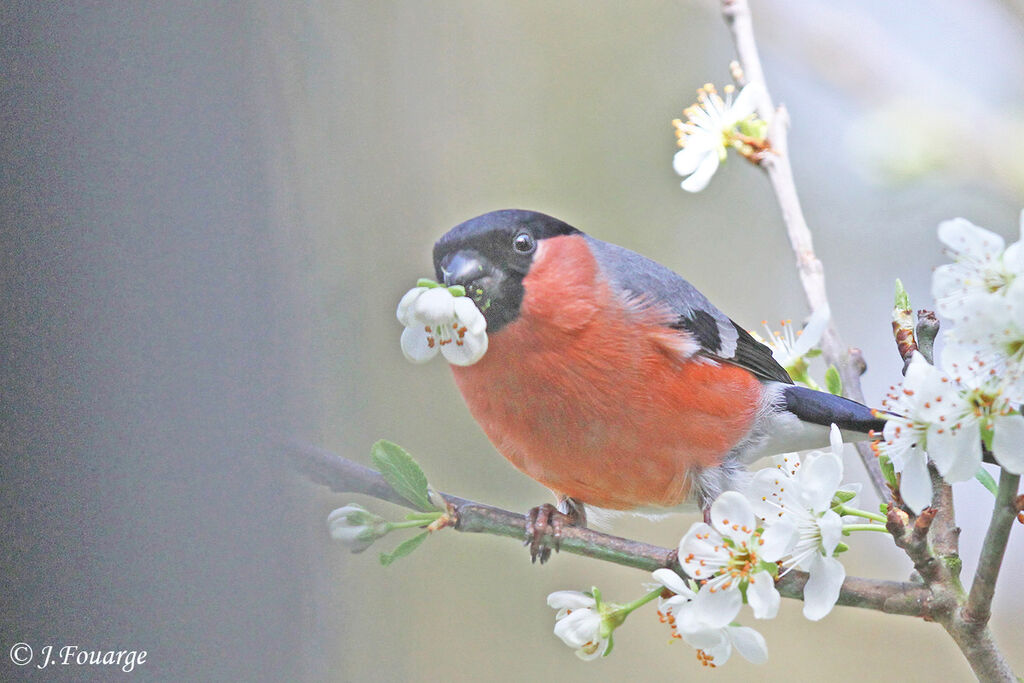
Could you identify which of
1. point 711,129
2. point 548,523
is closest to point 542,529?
point 548,523

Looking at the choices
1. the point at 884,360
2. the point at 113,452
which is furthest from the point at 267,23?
the point at 884,360

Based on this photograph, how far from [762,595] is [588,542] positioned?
0.60 feet

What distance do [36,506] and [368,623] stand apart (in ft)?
2.32

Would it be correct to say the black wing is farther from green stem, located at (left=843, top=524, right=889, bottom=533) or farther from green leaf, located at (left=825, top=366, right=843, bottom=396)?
green stem, located at (left=843, top=524, right=889, bottom=533)

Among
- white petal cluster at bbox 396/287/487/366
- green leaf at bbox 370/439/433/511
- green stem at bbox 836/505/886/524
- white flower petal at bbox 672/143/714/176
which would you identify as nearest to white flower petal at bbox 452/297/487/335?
white petal cluster at bbox 396/287/487/366

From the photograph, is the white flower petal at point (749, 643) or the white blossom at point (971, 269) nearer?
the white blossom at point (971, 269)

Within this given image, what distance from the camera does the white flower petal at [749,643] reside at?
0.74 meters

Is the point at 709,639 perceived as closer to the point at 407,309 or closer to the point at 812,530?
the point at 812,530

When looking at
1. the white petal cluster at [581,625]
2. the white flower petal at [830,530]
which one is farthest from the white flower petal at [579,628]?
the white flower petal at [830,530]

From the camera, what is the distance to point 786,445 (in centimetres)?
122

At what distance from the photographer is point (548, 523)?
110cm

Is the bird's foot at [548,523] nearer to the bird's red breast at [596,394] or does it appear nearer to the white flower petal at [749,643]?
the bird's red breast at [596,394]

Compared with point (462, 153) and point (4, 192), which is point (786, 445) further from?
point (462, 153)

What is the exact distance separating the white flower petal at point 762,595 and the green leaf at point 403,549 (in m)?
0.26
